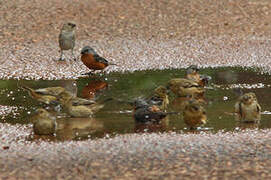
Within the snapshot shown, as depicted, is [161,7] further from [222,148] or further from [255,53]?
[222,148]

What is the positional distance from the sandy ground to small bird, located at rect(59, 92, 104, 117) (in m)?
0.81

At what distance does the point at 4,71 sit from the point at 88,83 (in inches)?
78.5

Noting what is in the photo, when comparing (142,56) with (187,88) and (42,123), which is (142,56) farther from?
(42,123)

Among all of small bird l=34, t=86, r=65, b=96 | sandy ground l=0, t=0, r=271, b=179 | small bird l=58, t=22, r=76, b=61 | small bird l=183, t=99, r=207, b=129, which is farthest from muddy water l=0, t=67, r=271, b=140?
Answer: small bird l=58, t=22, r=76, b=61

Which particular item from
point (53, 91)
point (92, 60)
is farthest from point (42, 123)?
point (92, 60)

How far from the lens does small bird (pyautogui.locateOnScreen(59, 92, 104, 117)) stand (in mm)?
9781

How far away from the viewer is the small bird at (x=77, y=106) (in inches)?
385

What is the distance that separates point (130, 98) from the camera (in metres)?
11.2

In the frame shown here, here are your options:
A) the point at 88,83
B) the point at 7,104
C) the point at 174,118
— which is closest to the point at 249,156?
the point at 174,118

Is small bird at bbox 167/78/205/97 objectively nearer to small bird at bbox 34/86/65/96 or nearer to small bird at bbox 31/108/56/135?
small bird at bbox 34/86/65/96

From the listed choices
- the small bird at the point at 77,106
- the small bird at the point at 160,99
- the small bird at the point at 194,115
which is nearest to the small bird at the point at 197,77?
the small bird at the point at 160,99

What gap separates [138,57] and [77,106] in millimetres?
5565

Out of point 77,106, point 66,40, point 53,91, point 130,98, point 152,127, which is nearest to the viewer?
point 152,127

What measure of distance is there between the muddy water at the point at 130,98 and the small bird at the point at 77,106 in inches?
3.5
